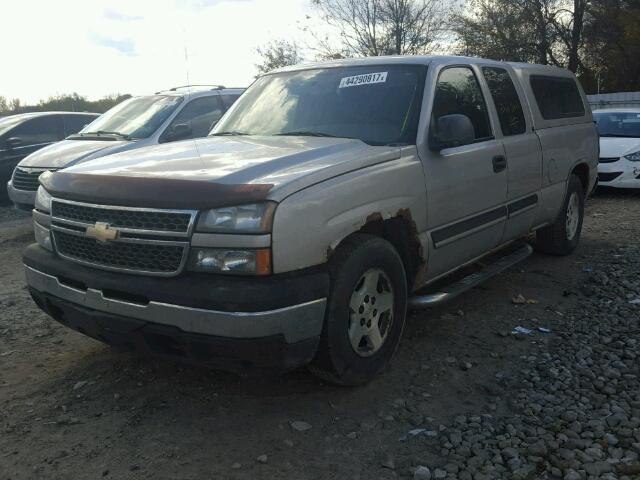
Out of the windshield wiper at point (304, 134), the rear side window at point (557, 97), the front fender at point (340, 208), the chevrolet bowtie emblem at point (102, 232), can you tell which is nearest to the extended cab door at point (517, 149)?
the rear side window at point (557, 97)

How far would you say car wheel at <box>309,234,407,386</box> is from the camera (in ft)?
10.6

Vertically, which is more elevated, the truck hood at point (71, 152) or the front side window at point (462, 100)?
the front side window at point (462, 100)

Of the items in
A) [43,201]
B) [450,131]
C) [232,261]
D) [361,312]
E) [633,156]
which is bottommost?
[361,312]

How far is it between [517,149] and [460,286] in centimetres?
140

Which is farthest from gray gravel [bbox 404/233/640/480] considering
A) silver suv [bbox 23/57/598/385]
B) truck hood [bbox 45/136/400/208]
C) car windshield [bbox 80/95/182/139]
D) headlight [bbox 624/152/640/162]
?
headlight [bbox 624/152/640/162]

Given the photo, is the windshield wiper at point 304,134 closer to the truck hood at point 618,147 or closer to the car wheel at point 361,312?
the car wheel at point 361,312

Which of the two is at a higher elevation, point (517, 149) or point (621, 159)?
point (517, 149)

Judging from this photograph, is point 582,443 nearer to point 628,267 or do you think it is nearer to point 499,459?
point 499,459

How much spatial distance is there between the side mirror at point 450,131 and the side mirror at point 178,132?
459cm

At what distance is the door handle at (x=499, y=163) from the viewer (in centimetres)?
471

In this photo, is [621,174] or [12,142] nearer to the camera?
[621,174]

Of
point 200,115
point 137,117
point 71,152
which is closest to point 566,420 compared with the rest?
point 200,115

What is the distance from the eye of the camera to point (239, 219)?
2932mm

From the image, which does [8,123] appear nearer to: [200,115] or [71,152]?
[71,152]
